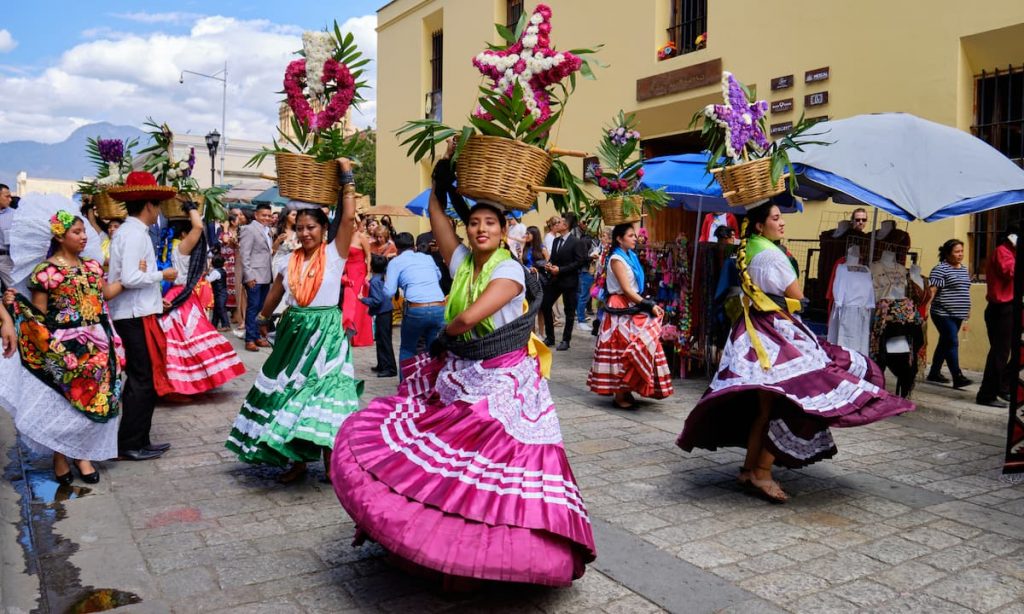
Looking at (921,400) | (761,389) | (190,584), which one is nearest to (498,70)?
(761,389)

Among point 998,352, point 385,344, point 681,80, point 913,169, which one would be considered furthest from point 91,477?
point 681,80

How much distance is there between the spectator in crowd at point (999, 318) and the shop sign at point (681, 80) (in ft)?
19.3

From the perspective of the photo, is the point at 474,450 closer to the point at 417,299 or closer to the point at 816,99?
the point at 417,299

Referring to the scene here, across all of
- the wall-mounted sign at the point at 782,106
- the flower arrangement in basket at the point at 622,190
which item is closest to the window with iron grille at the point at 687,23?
the wall-mounted sign at the point at 782,106

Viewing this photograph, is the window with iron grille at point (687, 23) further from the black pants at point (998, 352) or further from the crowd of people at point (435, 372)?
the black pants at point (998, 352)

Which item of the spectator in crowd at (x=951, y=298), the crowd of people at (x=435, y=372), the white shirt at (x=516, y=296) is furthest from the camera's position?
the spectator in crowd at (x=951, y=298)

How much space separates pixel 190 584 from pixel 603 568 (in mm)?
1954

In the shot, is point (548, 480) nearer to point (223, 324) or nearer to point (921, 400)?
point (921, 400)

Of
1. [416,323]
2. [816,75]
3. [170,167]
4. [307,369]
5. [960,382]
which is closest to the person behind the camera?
[307,369]

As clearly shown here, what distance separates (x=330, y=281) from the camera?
5.38 meters

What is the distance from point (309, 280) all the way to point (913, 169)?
560 cm

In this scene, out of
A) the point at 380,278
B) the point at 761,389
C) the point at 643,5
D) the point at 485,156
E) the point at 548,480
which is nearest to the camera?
the point at 548,480

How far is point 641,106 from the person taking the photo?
48.6 ft

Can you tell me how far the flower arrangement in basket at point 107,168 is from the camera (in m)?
7.20
